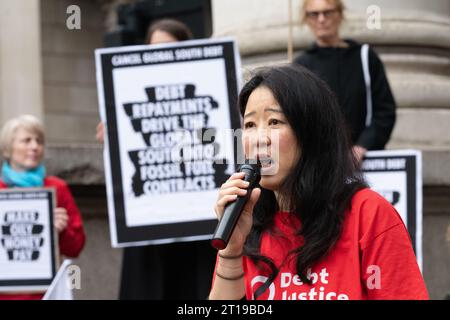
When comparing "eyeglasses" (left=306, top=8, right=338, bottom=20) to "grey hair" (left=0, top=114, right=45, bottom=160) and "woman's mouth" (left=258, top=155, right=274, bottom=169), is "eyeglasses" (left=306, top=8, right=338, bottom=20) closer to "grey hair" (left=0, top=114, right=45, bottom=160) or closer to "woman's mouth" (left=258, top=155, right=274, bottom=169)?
"grey hair" (left=0, top=114, right=45, bottom=160)

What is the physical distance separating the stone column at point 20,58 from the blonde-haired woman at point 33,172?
14.1 meters

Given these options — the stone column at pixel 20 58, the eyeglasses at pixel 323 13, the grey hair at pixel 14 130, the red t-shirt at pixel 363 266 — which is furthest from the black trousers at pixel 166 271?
the stone column at pixel 20 58

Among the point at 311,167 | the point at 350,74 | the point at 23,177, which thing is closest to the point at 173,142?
the point at 23,177

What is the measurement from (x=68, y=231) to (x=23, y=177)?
0.40 meters

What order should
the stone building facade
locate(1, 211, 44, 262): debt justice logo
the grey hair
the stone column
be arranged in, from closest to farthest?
locate(1, 211, 44, 262): debt justice logo < the grey hair < the stone building facade < the stone column

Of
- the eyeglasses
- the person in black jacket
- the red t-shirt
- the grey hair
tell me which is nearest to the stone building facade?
the grey hair

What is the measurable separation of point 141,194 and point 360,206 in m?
3.37

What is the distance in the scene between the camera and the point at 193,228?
6.39 metres

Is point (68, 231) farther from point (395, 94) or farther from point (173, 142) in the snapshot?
point (395, 94)

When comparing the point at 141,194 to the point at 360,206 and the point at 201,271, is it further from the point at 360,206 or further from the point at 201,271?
the point at 360,206

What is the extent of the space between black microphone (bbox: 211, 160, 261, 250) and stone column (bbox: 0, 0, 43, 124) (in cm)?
1794

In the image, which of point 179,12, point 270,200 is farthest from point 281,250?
point 179,12

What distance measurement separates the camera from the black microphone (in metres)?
2.95

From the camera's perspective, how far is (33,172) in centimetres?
671
